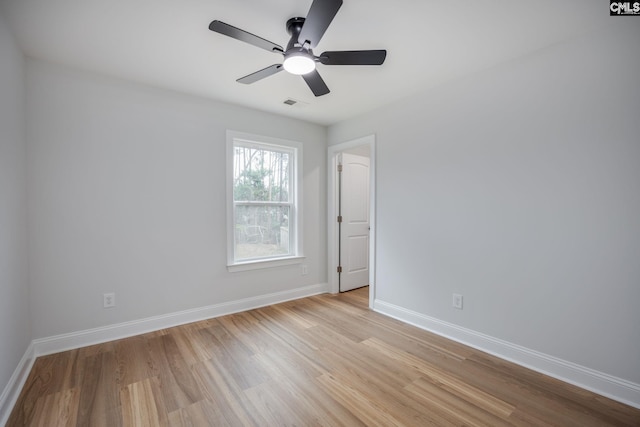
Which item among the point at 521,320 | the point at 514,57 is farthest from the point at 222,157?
the point at 521,320

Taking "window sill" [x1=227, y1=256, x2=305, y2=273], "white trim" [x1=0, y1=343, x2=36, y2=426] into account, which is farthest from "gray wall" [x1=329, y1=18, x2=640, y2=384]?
"white trim" [x1=0, y1=343, x2=36, y2=426]

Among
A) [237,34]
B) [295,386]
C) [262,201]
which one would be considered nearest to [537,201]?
[295,386]

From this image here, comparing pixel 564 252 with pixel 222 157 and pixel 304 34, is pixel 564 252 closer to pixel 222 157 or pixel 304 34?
pixel 304 34

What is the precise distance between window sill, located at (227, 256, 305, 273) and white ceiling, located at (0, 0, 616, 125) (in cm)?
202

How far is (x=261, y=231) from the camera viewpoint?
3.77 m

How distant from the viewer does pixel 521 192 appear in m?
2.34

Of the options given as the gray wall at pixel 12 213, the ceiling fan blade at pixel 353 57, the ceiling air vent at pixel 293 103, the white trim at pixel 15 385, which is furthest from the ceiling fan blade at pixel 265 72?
the white trim at pixel 15 385

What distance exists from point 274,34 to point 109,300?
276 centimetres

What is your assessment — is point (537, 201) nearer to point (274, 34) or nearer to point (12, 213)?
point (274, 34)

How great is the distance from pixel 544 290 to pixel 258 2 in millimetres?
2857

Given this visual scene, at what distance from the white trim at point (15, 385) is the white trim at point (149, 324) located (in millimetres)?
147

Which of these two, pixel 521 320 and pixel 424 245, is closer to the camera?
pixel 521 320

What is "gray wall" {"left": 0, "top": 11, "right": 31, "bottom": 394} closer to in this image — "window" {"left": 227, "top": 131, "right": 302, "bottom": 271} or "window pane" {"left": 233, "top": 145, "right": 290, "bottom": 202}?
"window" {"left": 227, "top": 131, "right": 302, "bottom": 271}

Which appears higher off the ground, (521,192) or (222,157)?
(222,157)
